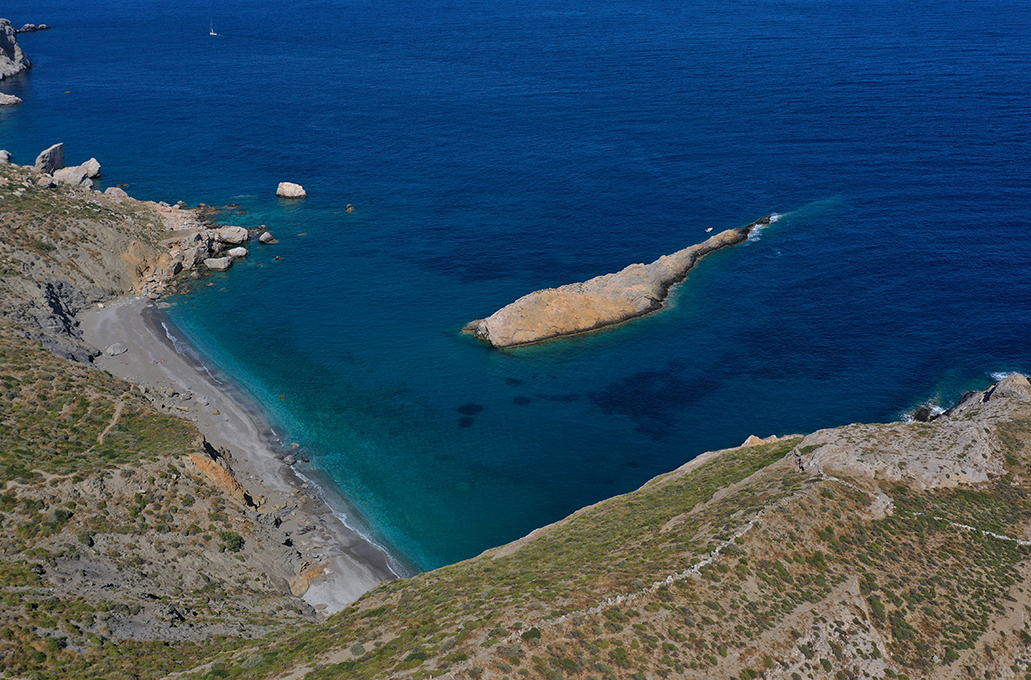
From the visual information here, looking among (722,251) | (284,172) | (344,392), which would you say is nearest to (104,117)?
(284,172)

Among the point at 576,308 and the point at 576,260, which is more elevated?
the point at 576,260

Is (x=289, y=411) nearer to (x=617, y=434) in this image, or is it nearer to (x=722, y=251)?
(x=617, y=434)

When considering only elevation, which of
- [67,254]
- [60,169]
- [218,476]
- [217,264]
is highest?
[60,169]

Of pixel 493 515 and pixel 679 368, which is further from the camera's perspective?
pixel 679 368

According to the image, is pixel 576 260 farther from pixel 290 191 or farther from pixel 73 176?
pixel 73 176

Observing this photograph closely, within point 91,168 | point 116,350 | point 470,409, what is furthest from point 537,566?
point 91,168

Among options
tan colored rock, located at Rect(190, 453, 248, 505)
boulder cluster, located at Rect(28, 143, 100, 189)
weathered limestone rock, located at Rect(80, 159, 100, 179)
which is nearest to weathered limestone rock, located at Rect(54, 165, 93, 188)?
boulder cluster, located at Rect(28, 143, 100, 189)
